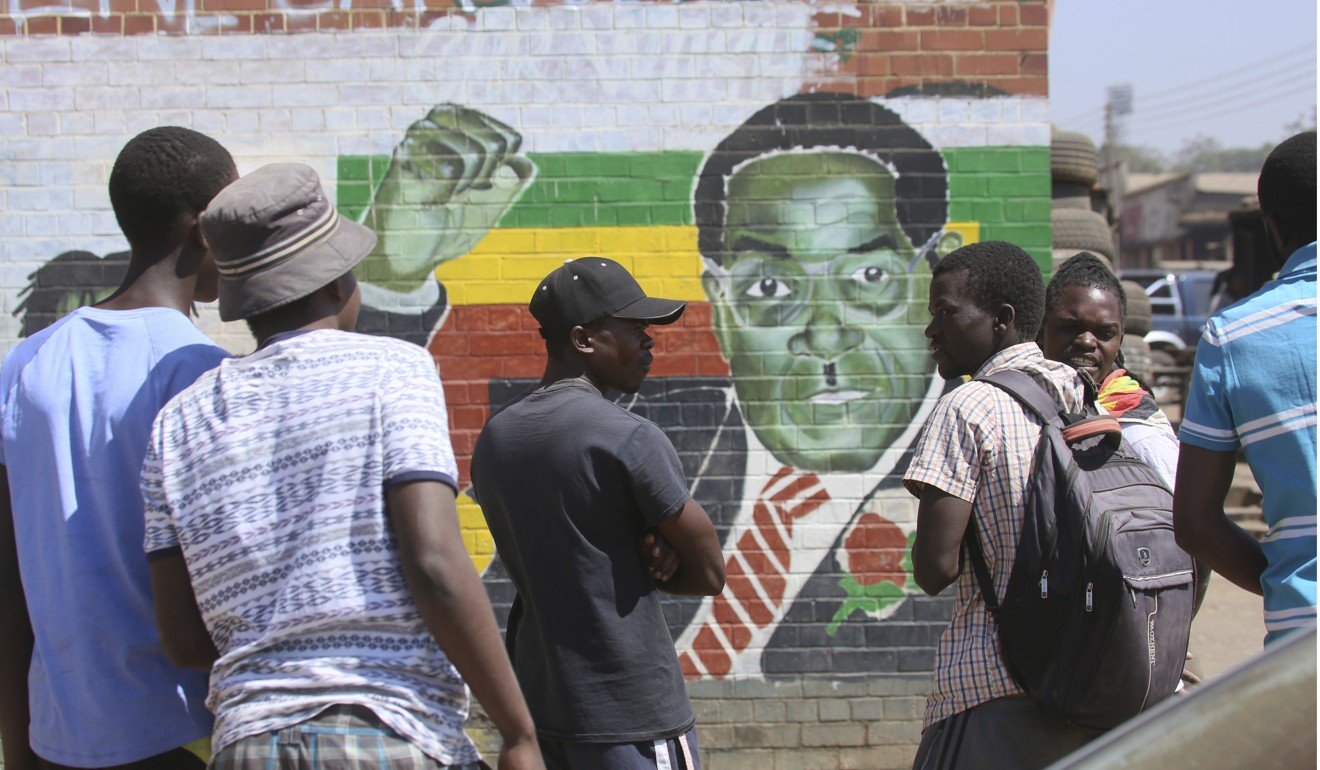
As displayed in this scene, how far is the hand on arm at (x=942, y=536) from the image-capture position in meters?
2.59

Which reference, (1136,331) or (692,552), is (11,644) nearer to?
(692,552)

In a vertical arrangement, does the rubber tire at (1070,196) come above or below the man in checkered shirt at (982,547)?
above

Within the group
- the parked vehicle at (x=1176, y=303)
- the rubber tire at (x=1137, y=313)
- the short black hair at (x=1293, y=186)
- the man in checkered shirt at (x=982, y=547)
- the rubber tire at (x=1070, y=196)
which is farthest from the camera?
the parked vehicle at (x=1176, y=303)

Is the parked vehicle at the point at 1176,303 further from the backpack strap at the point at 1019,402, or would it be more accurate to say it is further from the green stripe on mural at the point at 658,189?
the backpack strap at the point at 1019,402

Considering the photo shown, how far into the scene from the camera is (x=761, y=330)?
5062 mm

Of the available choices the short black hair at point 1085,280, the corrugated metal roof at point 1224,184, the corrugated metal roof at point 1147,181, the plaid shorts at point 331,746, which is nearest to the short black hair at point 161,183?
the plaid shorts at point 331,746

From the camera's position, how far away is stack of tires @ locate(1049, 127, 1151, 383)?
698 cm

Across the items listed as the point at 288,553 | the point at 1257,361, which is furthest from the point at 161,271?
the point at 1257,361

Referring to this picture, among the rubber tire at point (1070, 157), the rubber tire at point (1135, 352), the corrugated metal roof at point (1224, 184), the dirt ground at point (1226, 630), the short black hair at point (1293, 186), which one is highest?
the corrugated metal roof at point (1224, 184)

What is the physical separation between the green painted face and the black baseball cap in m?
2.26

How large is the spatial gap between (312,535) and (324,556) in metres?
0.04

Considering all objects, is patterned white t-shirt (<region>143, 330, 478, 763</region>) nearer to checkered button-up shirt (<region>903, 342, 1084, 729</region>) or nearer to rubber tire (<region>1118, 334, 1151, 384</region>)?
checkered button-up shirt (<region>903, 342, 1084, 729</region>)

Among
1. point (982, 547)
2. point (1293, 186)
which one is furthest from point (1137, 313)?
point (1293, 186)

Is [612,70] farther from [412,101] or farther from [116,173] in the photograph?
[116,173]
